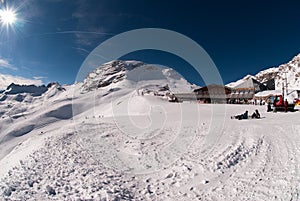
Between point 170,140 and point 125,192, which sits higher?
point 170,140

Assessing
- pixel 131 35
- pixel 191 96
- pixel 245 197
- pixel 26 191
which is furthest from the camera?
pixel 191 96

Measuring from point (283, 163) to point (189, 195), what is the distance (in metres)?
3.34

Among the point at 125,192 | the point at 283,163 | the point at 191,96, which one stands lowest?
the point at 125,192

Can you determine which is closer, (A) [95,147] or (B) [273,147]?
(B) [273,147]

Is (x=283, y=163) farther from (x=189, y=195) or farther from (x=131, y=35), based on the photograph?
(x=131, y=35)

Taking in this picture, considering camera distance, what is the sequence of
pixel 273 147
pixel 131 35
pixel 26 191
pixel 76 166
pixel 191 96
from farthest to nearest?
pixel 191 96, pixel 131 35, pixel 273 147, pixel 76 166, pixel 26 191

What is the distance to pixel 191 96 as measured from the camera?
145 feet

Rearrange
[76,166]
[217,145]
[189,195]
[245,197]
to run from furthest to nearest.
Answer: [217,145] < [76,166] < [189,195] < [245,197]

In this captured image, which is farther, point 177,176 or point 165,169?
point 165,169

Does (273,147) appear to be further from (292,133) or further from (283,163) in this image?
(292,133)

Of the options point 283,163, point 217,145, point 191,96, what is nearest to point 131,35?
point 217,145

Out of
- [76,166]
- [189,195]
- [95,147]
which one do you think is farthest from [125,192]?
[95,147]

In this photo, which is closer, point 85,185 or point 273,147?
point 85,185

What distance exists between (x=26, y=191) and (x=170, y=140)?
5.99m
